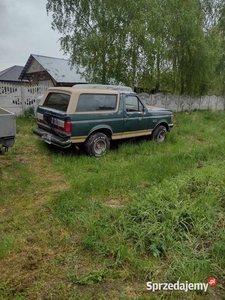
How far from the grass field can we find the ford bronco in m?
0.63

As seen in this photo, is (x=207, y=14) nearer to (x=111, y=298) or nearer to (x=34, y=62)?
(x=34, y=62)

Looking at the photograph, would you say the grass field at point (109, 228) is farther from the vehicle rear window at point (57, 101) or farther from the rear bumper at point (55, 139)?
the vehicle rear window at point (57, 101)

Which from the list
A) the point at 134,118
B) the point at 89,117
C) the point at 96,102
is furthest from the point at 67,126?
the point at 134,118

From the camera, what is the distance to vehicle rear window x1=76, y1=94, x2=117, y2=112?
214 inches

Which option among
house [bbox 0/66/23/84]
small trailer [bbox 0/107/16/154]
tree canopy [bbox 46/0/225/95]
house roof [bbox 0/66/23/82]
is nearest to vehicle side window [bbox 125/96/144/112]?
small trailer [bbox 0/107/16/154]

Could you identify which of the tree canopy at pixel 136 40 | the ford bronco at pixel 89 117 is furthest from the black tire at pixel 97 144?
the tree canopy at pixel 136 40

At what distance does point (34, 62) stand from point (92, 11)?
435 inches

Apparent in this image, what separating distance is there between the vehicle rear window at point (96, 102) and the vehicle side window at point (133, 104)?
0.51 metres

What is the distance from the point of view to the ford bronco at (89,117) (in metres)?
5.32

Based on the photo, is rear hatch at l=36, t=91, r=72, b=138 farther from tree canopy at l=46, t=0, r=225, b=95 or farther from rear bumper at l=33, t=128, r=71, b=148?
tree canopy at l=46, t=0, r=225, b=95

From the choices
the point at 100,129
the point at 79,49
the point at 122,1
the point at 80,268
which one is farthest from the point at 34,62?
the point at 80,268

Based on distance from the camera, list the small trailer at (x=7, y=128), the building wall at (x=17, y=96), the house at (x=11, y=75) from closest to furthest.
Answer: the small trailer at (x=7, y=128) → the building wall at (x=17, y=96) → the house at (x=11, y=75)

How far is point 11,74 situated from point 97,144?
946 inches

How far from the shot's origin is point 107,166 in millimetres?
5227
